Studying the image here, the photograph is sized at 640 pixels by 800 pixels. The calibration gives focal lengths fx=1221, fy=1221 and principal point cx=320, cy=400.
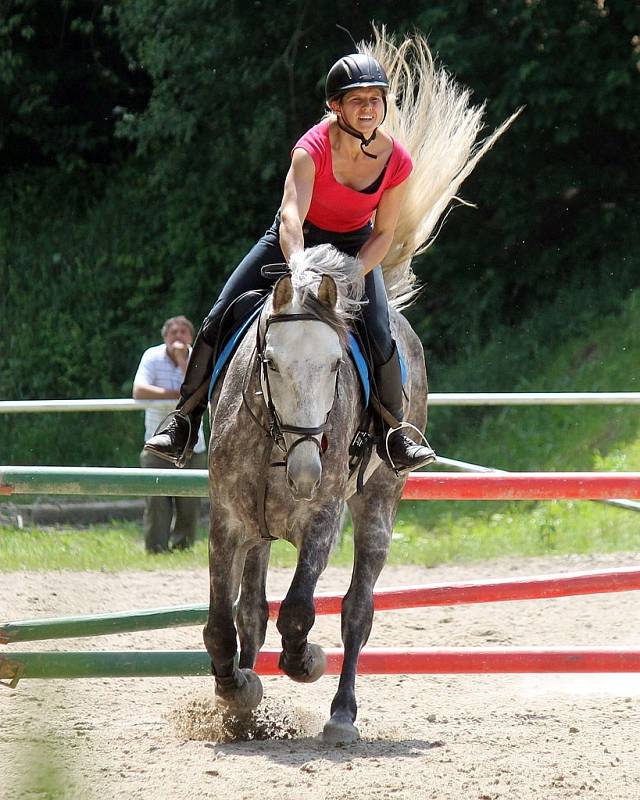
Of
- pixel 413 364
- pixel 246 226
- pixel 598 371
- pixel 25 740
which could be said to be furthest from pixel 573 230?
pixel 25 740

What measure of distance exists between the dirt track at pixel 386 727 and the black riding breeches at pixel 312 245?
4.47 feet

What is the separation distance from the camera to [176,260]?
18141mm

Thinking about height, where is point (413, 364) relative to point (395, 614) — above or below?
above

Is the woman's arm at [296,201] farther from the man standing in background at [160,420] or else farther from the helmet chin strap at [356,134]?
the man standing in background at [160,420]

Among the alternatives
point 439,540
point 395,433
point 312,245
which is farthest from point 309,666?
point 439,540

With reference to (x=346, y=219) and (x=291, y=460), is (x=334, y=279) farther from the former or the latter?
(x=291, y=460)

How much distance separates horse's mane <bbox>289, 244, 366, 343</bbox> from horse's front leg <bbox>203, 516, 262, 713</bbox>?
2.65 feet

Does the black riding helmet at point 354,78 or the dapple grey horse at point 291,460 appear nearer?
the dapple grey horse at point 291,460

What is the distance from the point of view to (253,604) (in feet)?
15.3

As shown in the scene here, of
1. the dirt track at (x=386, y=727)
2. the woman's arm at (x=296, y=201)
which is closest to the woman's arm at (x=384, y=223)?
the woman's arm at (x=296, y=201)

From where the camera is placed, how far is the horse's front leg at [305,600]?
4004 millimetres

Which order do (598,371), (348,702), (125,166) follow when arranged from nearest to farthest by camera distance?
(348,702)
(598,371)
(125,166)

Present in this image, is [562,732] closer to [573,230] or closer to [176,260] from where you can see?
[573,230]

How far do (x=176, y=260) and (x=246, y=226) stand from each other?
56.7 inches
